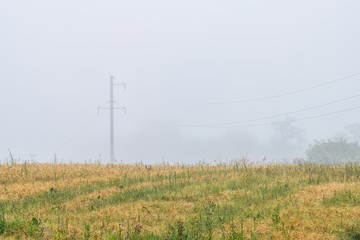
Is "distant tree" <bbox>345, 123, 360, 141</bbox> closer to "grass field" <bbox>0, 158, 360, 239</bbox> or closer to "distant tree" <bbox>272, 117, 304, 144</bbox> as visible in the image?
"distant tree" <bbox>272, 117, 304, 144</bbox>

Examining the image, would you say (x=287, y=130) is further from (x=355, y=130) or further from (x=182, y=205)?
(x=182, y=205)

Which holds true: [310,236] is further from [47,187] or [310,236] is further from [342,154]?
[342,154]

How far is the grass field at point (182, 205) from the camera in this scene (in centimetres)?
644

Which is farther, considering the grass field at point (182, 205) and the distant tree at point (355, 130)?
the distant tree at point (355, 130)

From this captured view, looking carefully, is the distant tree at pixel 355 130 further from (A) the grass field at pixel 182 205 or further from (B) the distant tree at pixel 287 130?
(A) the grass field at pixel 182 205

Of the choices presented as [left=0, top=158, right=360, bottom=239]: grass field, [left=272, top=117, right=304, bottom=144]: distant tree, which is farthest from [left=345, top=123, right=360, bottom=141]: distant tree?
[left=0, top=158, right=360, bottom=239]: grass field

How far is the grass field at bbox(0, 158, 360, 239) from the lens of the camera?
644cm

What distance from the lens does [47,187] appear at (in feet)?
36.8

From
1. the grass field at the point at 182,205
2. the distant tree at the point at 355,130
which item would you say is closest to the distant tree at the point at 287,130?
the distant tree at the point at 355,130

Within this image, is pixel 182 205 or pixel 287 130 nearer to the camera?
pixel 182 205

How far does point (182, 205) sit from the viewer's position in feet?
27.8

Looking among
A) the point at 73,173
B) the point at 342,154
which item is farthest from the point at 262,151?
the point at 73,173

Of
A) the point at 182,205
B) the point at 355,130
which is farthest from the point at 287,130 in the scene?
the point at 182,205

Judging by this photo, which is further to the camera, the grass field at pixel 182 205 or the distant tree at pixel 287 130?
the distant tree at pixel 287 130
